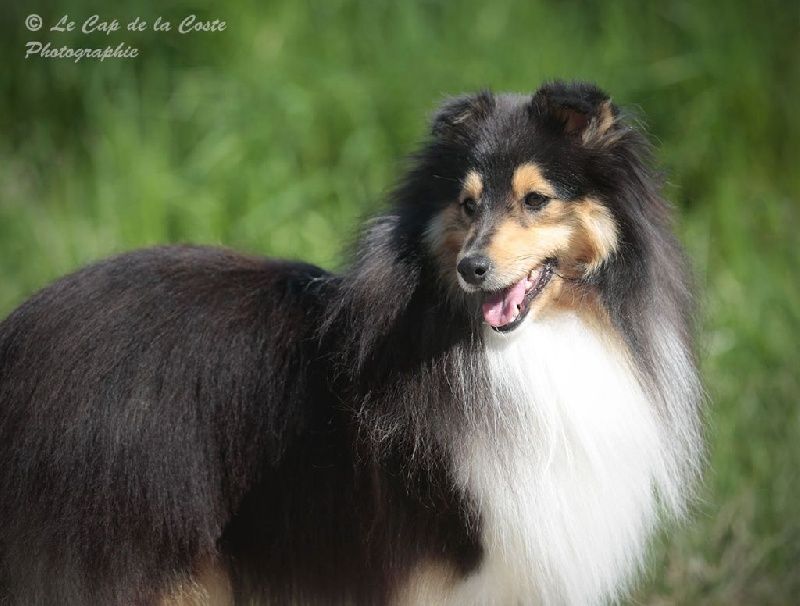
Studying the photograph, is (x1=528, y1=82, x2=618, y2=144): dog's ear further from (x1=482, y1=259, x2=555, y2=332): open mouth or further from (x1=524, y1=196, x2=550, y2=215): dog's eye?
(x1=482, y1=259, x2=555, y2=332): open mouth

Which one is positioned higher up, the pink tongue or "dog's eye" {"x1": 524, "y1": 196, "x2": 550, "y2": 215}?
"dog's eye" {"x1": 524, "y1": 196, "x2": 550, "y2": 215}

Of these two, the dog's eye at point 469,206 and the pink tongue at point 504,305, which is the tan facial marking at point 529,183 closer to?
the dog's eye at point 469,206

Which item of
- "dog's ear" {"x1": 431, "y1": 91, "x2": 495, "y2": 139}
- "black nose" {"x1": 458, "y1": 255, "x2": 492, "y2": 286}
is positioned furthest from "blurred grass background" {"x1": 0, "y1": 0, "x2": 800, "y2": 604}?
"black nose" {"x1": 458, "y1": 255, "x2": 492, "y2": 286}

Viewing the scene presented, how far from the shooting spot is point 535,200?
344 cm

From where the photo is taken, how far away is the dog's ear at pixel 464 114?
3613mm

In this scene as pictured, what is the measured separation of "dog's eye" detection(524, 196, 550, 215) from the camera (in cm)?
344

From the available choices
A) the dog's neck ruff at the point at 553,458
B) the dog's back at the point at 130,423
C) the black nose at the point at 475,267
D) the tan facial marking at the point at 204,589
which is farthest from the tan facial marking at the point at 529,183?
the tan facial marking at the point at 204,589

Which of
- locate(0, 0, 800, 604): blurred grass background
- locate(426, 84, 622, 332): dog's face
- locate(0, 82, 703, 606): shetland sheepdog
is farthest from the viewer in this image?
locate(0, 0, 800, 604): blurred grass background

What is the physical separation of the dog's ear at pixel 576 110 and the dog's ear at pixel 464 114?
0.15 meters

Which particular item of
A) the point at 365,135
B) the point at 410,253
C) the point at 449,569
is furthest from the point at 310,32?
the point at 449,569

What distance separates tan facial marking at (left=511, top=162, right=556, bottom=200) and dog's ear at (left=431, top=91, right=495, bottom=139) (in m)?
0.27

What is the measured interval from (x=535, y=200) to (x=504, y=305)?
33 centimetres

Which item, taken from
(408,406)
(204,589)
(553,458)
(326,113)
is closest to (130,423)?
(204,589)

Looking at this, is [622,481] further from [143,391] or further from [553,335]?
[143,391]
